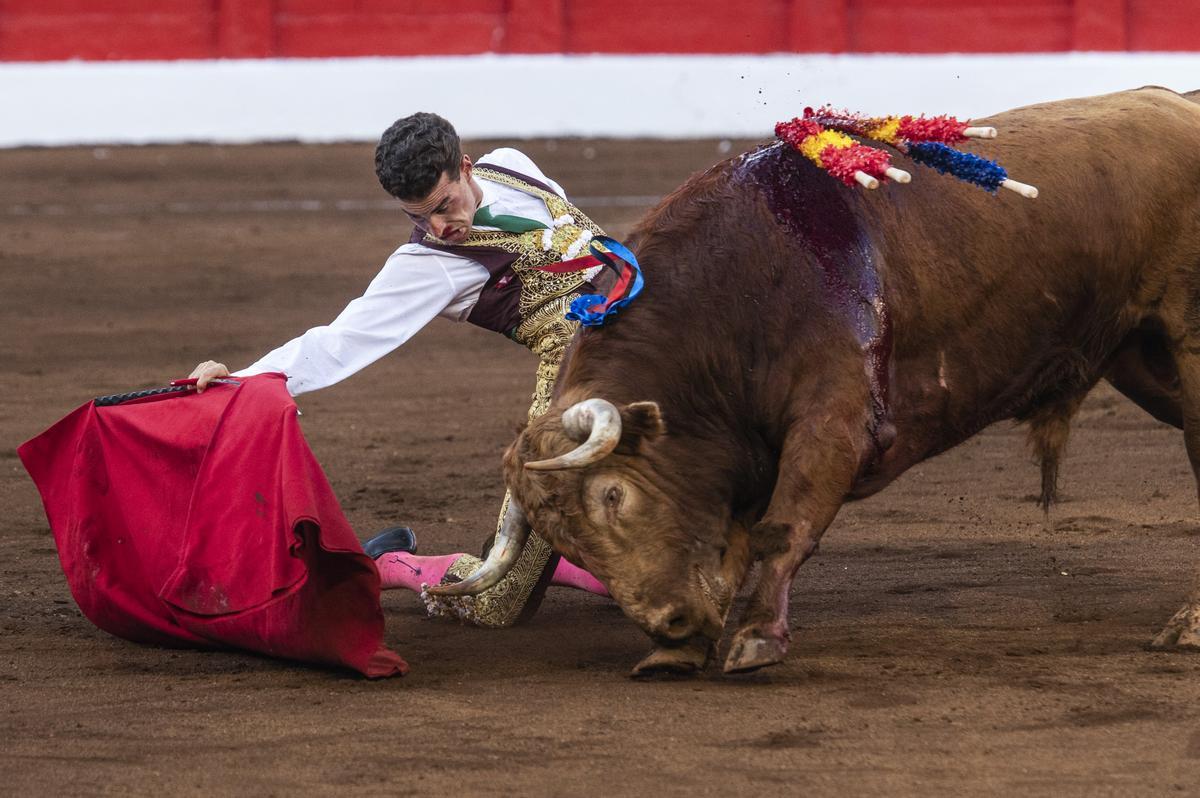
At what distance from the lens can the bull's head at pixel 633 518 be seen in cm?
337

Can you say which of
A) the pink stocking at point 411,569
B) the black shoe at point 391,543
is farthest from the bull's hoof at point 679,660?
the black shoe at point 391,543

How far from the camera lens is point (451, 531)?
16.5ft

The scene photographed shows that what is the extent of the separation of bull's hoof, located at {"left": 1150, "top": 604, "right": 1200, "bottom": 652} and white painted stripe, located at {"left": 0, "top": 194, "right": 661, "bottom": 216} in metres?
6.46

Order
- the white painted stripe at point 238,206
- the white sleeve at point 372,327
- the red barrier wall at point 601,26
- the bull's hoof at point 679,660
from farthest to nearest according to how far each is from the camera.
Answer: the red barrier wall at point 601,26
the white painted stripe at point 238,206
the white sleeve at point 372,327
the bull's hoof at point 679,660

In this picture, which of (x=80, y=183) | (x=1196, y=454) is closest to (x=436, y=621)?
(x=1196, y=454)

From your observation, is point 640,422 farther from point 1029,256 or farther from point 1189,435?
point 1189,435

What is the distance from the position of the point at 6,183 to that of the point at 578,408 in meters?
8.61

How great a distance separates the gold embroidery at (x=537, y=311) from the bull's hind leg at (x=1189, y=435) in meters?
1.26

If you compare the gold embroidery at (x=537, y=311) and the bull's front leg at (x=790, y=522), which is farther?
the gold embroidery at (x=537, y=311)

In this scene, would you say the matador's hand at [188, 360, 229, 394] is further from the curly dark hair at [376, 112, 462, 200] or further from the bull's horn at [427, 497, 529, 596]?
the bull's horn at [427, 497, 529, 596]

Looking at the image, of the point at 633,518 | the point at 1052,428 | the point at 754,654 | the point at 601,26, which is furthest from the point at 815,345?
the point at 601,26

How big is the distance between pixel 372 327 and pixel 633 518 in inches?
32.7

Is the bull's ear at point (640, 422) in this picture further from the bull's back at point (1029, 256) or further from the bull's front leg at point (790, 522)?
the bull's back at point (1029, 256)

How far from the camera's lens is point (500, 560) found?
3.57 meters
